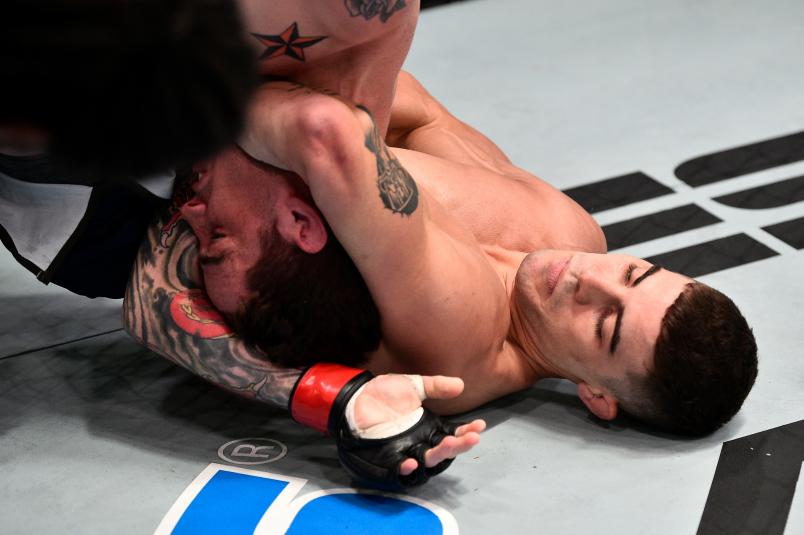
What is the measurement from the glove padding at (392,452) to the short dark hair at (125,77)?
33.3 inches

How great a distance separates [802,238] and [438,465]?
119 centimetres

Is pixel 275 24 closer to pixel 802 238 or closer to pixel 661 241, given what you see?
pixel 661 241

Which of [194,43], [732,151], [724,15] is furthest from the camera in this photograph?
[724,15]

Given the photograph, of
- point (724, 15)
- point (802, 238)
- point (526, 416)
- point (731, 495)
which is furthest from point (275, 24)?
point (724, 15)

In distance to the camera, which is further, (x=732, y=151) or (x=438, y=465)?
(x=732, y=151)

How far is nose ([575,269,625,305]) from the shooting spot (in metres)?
1.80

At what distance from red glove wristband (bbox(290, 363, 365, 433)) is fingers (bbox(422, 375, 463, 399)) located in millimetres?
118

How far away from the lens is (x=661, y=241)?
2418 mm

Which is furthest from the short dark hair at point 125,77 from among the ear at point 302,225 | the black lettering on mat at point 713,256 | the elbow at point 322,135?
the black lettering on mat at point 713,256

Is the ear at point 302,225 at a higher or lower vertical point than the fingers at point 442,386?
higher

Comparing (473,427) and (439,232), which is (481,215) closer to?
(439,232)

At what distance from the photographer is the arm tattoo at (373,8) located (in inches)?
61.5

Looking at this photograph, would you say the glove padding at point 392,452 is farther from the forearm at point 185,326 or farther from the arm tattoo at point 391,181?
the arm tattoo at point 391,181

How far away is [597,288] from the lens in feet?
5.95
